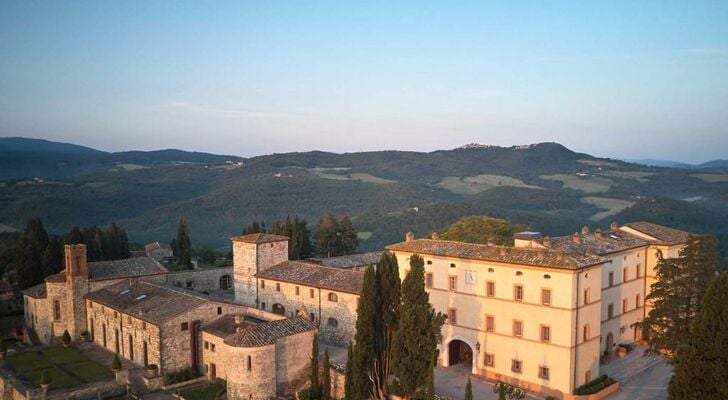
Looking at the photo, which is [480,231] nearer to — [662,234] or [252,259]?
[662,234]

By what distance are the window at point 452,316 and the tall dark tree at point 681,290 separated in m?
10.5

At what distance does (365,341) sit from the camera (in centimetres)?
2664

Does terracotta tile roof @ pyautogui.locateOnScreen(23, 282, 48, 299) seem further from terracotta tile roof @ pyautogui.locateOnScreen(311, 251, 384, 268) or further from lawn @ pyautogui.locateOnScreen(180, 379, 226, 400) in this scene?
terracotta tile roof @ pyautogui.locateOnScreen(311, 251, 384, 268)

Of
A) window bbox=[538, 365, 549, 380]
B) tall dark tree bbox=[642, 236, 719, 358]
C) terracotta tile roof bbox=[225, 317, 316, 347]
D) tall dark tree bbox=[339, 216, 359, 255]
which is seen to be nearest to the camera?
terracotta tile roof bbox=[225, 317, 316, 347]

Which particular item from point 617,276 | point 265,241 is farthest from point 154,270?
point 617,276

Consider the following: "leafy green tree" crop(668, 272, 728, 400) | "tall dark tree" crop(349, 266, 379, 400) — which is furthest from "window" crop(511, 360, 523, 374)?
"leafy green tree" crop(668, 272, 728, 400)

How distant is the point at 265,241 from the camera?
135 feet

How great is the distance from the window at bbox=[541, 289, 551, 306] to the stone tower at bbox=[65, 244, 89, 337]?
30.8m

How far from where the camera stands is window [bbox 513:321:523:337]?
2891cm

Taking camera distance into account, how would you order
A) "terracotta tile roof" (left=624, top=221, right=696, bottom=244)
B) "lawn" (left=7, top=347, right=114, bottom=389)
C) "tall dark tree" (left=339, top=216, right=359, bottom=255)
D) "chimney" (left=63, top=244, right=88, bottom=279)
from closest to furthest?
"lawn" (left=7, top=347, right=114, bottom=389)
"terracotta tile roof" (left=624, top=221, right=696, bottom=244)
"chimney" (left=63, top=244, right=88, bottom=279)
"tall dark tree" (left=339, top=216, right=359, bottom=255)

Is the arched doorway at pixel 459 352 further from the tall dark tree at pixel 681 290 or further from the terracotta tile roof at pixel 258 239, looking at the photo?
the terracotta tile roof at pixel 258 239

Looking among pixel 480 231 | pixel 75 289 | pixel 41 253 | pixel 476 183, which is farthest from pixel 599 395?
pixel 476 183

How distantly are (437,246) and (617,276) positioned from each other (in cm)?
1120

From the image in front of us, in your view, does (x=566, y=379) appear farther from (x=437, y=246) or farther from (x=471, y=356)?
(x=437, y=246)
